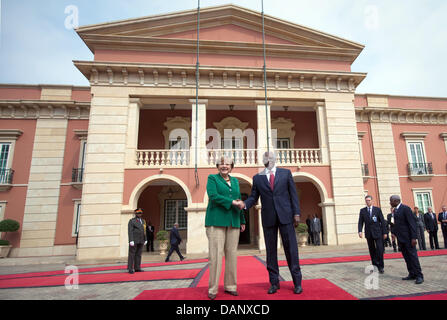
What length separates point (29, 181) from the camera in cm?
1458

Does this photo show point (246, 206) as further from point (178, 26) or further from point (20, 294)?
point (178, 26)

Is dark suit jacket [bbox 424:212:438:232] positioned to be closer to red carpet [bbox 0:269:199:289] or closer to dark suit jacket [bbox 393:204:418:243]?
dark suit jacket [bbox 393:204:418:243]

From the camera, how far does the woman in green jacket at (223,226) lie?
11.4 ft

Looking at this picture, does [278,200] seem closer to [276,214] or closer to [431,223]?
[276,214]

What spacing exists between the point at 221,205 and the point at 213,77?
35.2 feet

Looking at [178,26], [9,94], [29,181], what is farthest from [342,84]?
[9,94]

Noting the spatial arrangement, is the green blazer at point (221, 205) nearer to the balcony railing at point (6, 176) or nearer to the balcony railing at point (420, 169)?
the balcony railing at point (6, 176)

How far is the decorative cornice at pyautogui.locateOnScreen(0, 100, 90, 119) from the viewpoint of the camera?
1509 centimetres

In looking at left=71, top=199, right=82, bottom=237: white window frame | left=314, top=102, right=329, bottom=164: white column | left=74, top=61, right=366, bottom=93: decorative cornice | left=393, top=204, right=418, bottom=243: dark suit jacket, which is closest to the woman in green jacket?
left=393, top=204, right=418, bottom=243: dark suit jacket

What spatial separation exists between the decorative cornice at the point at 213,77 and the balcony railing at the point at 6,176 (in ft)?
26.0

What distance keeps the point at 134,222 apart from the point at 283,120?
38.6 ft

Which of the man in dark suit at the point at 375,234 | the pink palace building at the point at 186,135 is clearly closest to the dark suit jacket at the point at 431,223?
the pink palace building at the point at 186,135

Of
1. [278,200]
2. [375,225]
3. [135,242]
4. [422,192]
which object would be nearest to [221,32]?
[135,242]

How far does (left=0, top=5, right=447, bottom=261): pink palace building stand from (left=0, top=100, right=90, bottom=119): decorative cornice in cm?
8
